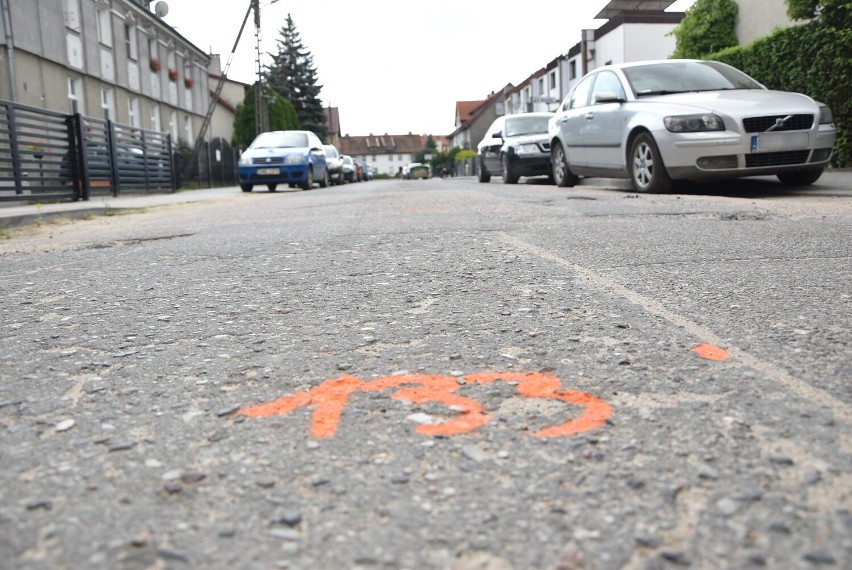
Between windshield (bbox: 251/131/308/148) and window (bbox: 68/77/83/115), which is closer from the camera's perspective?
windshield (bbox: 251/131/308/148)

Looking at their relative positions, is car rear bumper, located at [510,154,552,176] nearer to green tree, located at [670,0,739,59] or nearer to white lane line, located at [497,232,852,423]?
green tree, located at [670,0,739,59]

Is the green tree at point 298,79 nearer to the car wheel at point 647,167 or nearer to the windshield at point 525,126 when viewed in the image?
the windshield at point 525,126

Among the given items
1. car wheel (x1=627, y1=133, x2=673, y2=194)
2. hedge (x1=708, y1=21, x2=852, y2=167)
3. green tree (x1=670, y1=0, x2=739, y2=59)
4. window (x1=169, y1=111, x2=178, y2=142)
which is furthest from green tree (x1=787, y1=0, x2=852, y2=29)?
window (x1=169, y1=111, x2=178, y2=142)

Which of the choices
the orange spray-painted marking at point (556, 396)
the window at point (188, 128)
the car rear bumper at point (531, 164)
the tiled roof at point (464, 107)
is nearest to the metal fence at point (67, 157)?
the car rear bumper at point (531, 164)

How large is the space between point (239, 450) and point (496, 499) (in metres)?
0.60

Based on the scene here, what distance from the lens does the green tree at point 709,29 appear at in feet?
77.4

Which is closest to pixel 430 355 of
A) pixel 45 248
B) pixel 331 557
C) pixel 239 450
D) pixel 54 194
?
pixel 239 450

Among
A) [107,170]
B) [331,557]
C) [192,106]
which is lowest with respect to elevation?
[331,557]

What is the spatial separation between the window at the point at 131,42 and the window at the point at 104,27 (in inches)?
76.0

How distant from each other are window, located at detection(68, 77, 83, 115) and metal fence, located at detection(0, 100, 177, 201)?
574 centimetres

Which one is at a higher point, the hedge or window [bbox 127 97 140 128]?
window [bbox 127 97 140 128]

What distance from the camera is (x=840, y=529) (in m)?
1.23

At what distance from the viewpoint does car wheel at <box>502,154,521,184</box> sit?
16.1 m

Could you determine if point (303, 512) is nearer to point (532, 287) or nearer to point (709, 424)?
point (709, 424)
